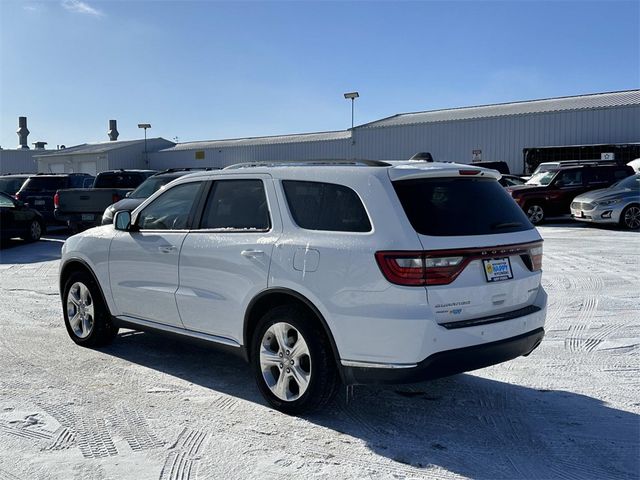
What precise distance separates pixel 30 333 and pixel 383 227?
462 cm

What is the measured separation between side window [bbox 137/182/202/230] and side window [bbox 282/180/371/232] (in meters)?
1.07

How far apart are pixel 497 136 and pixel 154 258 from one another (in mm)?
25849

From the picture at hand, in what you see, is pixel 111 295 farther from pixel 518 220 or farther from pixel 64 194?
pixel 64 194

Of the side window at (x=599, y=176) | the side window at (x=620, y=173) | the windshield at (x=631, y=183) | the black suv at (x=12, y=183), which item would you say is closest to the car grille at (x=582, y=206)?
the windshield at (x=631, y=183)

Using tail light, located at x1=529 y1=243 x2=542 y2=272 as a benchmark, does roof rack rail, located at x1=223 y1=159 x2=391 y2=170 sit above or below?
above

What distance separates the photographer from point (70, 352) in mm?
6023

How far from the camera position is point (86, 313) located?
617 centimetres

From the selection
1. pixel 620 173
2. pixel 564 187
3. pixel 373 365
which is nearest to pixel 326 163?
pixel 373 365

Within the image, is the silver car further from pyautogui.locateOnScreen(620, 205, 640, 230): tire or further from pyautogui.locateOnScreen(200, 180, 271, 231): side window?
pyautogui.locateOnScreen(200, 180, 271, 231): side window

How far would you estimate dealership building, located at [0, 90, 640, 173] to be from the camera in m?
26.0

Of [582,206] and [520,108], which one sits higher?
[520,108]

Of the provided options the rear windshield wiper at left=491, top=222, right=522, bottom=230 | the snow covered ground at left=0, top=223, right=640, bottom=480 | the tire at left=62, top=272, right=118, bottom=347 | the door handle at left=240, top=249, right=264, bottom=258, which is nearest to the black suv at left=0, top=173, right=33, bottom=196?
the snow covered ground at left=0, top=223, right=640, bottom=480

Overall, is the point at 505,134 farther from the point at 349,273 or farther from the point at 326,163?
the point at 349,273

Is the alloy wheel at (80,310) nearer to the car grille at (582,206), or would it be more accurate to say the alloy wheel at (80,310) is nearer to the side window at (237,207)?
the side window at (237,207)
